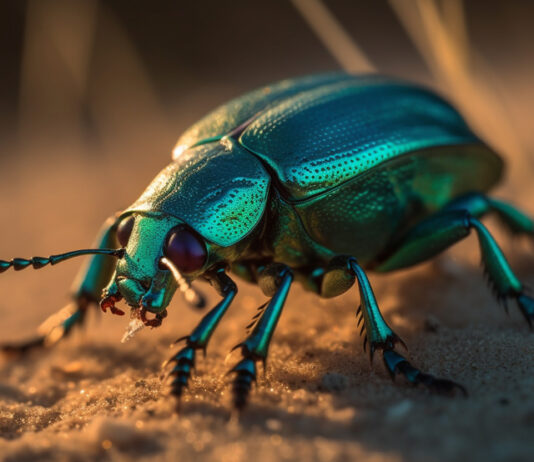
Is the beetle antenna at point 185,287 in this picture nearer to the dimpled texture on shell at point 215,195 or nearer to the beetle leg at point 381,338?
the dimpled texture on shell at point 215,195

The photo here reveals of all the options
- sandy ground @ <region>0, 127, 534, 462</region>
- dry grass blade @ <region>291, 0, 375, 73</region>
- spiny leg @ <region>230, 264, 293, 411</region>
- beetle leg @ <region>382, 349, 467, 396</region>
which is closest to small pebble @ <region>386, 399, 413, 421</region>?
sandy ground @ <region>0, 127, 534, 462</region>

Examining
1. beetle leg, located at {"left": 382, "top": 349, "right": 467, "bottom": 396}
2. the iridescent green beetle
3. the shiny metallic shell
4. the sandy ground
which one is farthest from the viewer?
the shiny metallic shell

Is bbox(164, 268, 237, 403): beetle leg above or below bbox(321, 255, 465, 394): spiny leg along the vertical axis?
above

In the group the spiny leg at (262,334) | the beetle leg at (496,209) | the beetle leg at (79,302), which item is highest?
the beetle leg at (79,302)

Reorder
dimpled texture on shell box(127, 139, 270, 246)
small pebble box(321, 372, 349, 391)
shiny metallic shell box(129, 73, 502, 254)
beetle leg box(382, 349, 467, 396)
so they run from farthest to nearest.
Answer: shiny metallic shell box(129, 73, 502, 254) < dimpled texture on shell box(127, 139, 270, 246) < small pebble box(321, 372, 349, 391) < beetle leg box(382, 349, 467, 396)

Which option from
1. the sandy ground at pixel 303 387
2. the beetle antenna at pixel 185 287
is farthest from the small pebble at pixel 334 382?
the beetle antenna at pixel 185 287

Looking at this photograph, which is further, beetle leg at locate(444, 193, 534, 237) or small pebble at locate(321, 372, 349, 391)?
beetle leg at locate(444, 193, 534, 237)

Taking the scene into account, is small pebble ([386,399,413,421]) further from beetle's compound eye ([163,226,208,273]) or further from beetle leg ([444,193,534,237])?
beetle leg ([444,193,534,237])

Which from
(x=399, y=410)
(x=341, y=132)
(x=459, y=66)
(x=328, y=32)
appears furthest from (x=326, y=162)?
(x=328, y=32)
